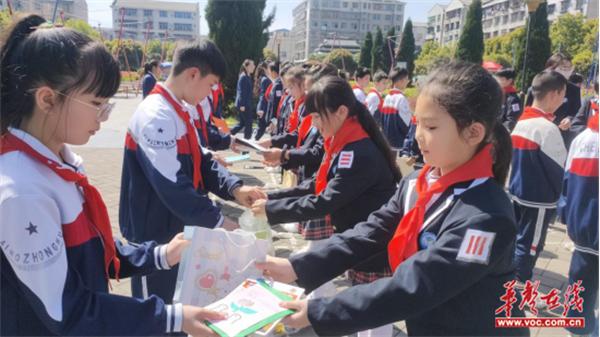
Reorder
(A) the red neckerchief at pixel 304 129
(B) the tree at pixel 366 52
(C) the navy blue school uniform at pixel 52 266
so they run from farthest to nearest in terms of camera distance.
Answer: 1. (B) the tree at pixel 366 52
2. (A) the red neckerchief at pixel 304 129
3. (C) the navy blue school uniform at pixel 52 266

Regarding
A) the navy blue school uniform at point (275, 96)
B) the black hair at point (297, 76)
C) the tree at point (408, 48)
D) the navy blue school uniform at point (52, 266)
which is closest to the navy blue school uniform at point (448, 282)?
the navy blue school uniform at point (52, 266)

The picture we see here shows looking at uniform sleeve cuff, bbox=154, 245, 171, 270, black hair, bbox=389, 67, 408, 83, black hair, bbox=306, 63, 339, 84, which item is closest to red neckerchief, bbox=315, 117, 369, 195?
uniform sleeve cuff, bbox=154, 245, 171, 270

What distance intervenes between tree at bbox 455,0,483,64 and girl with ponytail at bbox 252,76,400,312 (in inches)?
1214

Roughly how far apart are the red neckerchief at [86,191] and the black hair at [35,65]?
0.24 feet

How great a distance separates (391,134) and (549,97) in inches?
136

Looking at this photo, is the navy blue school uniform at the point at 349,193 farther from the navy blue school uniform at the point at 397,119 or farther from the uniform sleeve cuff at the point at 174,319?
the navy blue school uniform at the point at 397,119

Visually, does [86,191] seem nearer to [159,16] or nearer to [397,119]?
[397,119]

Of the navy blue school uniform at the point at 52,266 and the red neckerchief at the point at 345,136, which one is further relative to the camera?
the red neckerchief at the point at 345,136

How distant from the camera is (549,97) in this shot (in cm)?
409

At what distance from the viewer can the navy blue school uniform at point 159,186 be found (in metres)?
2.22

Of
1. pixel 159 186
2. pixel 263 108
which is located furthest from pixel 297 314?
pixel 263 108

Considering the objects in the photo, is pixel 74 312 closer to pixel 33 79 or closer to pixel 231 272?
pixel 231 272

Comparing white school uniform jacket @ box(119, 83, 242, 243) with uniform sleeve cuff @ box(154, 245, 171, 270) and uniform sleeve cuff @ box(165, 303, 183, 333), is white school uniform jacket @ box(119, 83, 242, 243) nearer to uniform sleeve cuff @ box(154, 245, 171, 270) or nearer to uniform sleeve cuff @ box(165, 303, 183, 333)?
uniform sleeve cuff @ box(154, 245, 171, 270)

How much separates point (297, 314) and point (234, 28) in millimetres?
15698
